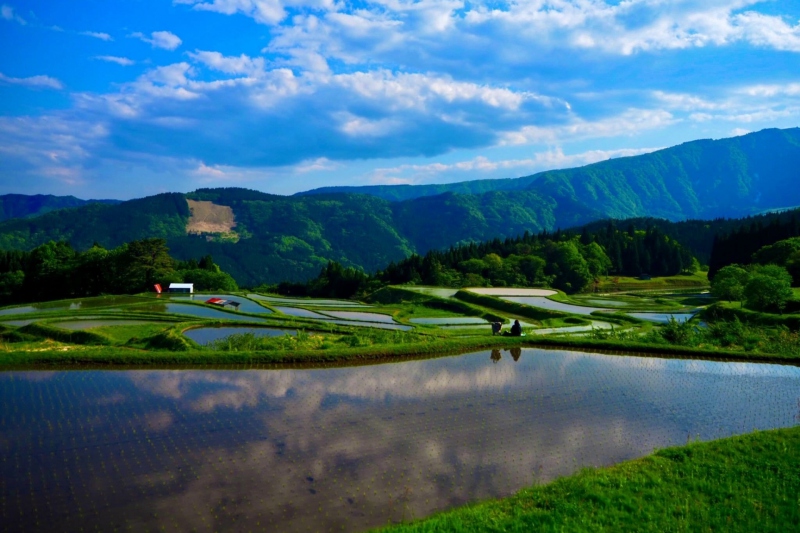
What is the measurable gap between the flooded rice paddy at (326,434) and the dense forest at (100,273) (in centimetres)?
5832

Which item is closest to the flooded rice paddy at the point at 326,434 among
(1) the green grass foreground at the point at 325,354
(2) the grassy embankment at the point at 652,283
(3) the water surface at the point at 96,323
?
(1) the green grass foreground at the point at 325,354

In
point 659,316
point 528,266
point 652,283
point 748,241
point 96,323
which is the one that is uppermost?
point 748,241

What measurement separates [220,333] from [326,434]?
1932 centimetres

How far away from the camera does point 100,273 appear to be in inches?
2886

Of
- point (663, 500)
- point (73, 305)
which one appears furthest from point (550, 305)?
point (73, 305)

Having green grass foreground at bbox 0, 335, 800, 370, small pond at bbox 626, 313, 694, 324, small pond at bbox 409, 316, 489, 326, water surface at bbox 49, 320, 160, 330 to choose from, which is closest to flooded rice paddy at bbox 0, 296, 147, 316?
water surface at bbox 49, 320, 160, 330

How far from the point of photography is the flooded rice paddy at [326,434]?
9727 mm

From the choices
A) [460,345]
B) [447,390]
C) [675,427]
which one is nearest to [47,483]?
[447,390]

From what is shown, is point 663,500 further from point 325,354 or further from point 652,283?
point 652,283

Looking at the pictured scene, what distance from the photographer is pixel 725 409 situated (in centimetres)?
1638

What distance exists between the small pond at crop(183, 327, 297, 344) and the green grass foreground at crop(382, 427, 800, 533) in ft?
63.9

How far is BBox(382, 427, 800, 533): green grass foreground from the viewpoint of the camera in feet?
28.6

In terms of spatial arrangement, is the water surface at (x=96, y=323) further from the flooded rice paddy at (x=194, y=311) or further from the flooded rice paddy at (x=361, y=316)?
the flooded rice paddy at (x=361, y=316)

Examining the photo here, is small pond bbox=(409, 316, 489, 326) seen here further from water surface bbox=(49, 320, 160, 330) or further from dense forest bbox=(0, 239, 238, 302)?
dense forest bbox=(0, 239, 238, 302)
